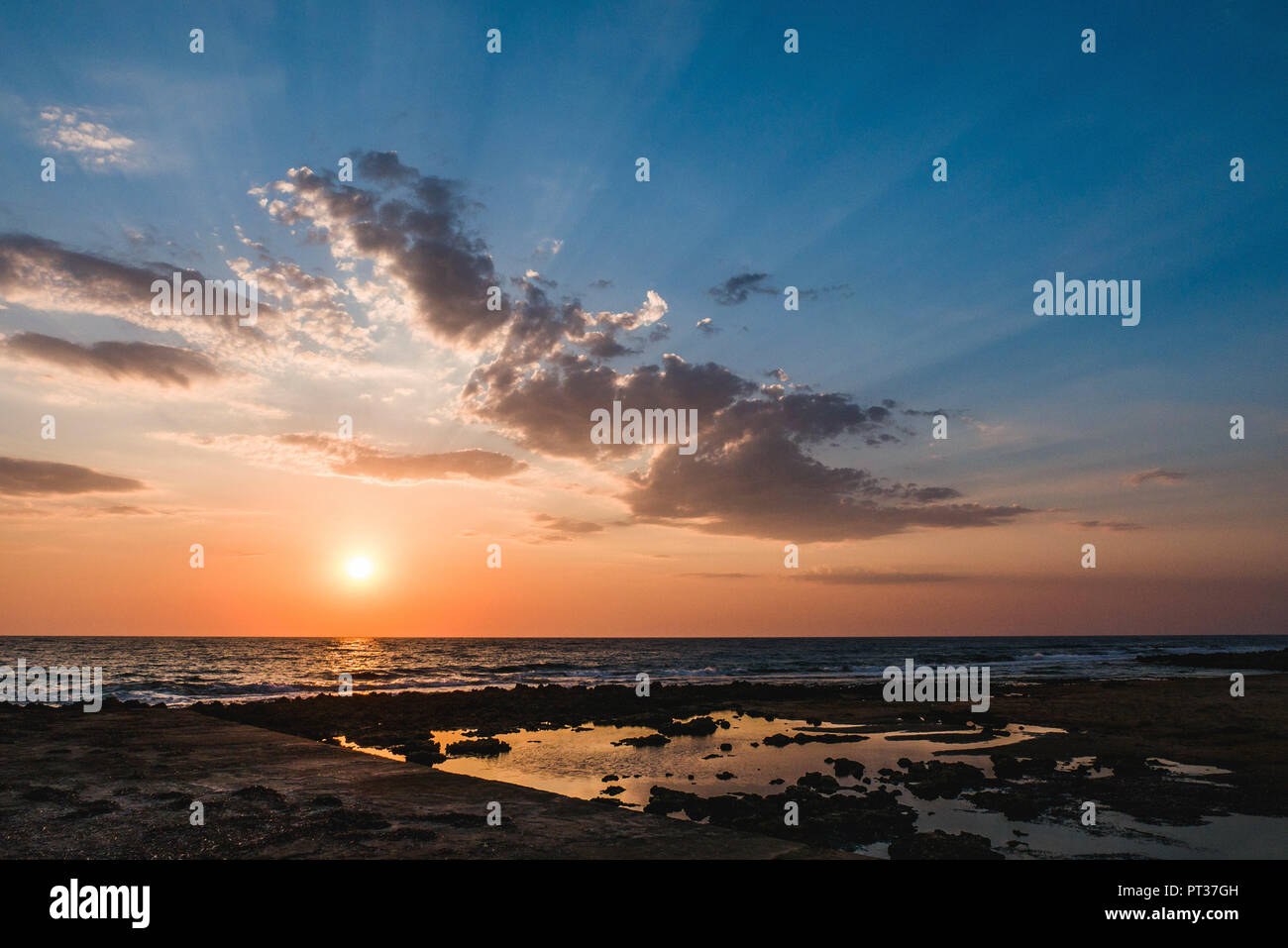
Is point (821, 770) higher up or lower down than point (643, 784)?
lower down

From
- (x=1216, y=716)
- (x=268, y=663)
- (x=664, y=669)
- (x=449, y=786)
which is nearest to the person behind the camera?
(x=449, y=786)

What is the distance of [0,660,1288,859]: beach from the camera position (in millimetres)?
9500

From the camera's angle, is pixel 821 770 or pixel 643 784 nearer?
pixel 643 784

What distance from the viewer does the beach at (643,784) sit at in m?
9.50

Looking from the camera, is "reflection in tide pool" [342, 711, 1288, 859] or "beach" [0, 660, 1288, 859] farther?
"reflection in tide pool" [342, 711, 1288, 859]

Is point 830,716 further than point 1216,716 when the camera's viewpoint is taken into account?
Yes

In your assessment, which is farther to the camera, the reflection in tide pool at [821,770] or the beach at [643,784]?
the reflection in tide pool at [821,770]

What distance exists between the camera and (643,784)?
17500 mm

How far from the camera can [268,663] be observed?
86.8 metres
